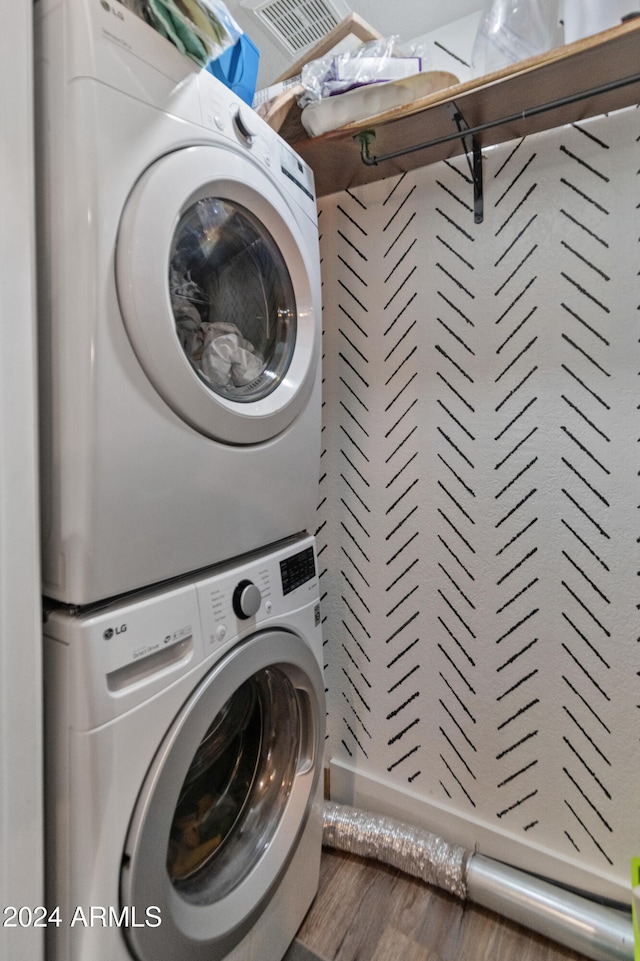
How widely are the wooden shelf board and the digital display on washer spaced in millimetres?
900

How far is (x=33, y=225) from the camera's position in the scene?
0.57m

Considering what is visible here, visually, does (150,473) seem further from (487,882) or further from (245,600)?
(487,882)

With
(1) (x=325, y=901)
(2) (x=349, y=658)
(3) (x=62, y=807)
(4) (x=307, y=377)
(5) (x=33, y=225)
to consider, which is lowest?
(1) (x=325, y=901)

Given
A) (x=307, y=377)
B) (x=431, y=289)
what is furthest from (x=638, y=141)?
(x=307, y=377)

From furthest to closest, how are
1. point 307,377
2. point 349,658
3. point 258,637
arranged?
point 349,658 < point 307,377 < point 258,637

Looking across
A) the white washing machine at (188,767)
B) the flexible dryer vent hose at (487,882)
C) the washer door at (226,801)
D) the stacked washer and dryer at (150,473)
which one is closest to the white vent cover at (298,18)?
the stacked washer and dryer at (150,473)

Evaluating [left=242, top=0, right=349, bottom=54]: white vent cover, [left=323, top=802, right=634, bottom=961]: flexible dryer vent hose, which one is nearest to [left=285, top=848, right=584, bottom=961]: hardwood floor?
[left=323, top=802, right=634, bottom=961]: flexible dryer vent hose

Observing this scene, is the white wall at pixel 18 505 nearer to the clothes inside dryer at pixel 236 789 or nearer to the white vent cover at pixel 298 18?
the clothes inside dryer at pixel 236 789

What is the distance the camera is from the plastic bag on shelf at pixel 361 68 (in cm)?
102

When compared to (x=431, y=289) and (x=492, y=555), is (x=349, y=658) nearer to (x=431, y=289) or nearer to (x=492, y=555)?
(x=492, y=555)

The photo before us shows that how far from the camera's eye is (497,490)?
3.84 ft

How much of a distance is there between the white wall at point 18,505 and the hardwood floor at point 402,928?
767mm

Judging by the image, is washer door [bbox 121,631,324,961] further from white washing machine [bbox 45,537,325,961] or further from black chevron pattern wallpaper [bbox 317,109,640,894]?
black chevron pattern wallpaper [bbox 317,109,640,894]

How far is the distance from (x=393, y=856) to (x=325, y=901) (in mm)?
189
